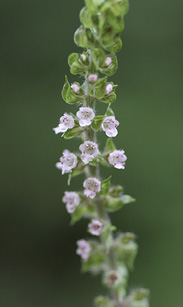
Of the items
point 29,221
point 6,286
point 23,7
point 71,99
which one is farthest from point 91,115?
point 23,7

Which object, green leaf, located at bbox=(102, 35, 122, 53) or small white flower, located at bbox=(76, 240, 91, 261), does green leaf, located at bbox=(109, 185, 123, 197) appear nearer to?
small white flower, located at bbox=(76, 240, 91, 261)

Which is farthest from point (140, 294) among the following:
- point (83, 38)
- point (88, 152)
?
point (83, 38)

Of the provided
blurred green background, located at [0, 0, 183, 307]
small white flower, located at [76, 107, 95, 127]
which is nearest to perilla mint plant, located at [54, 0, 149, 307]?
small white flower, located at [76, 107, 95, 127]

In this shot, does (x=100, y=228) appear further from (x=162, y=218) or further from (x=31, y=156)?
(x=31, y=156)

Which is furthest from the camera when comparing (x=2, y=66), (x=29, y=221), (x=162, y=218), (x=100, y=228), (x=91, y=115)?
(x=2, y=66)

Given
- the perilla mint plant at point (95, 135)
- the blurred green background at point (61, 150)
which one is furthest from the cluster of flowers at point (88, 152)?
the blurred green background at point (61, 150)

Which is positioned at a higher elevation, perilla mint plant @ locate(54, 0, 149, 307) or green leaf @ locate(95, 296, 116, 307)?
perilla mint plant @ locate(54, 0, 149, 307)
